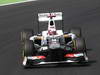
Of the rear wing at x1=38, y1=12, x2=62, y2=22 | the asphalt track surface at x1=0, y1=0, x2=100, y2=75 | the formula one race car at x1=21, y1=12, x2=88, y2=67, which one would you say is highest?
the rear wing at x1=38, y1=12, x2=62, y2=22

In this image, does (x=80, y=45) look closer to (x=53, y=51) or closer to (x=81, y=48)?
(x=81, y=48)

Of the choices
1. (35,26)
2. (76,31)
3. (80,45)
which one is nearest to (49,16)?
(76,31)

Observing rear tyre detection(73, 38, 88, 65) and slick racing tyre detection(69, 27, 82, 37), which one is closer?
rear tyre detection(73, 38, 88, 65)

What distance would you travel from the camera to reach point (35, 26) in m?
28.5

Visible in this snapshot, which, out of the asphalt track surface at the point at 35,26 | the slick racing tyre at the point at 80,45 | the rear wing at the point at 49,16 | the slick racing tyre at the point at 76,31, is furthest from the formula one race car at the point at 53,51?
the slick racing tyre at the point at 76,31

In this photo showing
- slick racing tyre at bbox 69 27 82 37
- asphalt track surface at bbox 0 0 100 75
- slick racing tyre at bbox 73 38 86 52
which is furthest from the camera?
slick racing tyre at bbox 69 27 82 37

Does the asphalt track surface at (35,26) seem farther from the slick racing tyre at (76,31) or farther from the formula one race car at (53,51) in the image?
the slick racing tyre at (76,31)

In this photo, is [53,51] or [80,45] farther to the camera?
[80,45]

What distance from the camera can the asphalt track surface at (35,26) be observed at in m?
17.3

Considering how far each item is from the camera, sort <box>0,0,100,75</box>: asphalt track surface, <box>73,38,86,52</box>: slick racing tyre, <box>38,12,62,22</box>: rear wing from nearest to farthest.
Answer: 1. <box>0,0,100,75</box>: asphalt track surface
2. <box>73,38,86,52</box>: slick racing tyre
3. <box>38,12,62,22</box>: rear wing

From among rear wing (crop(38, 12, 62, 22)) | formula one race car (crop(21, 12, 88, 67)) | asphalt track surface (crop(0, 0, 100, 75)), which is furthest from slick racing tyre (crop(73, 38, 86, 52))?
rear wing (crop(38, 12, 62, 22))

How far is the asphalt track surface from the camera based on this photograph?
17281 millimetres

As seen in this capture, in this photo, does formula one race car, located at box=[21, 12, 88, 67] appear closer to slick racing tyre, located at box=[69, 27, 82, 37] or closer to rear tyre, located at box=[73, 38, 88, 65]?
rear tyre, located at box=[73, 38, 88, 65]

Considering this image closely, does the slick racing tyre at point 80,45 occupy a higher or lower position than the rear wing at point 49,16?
lower
